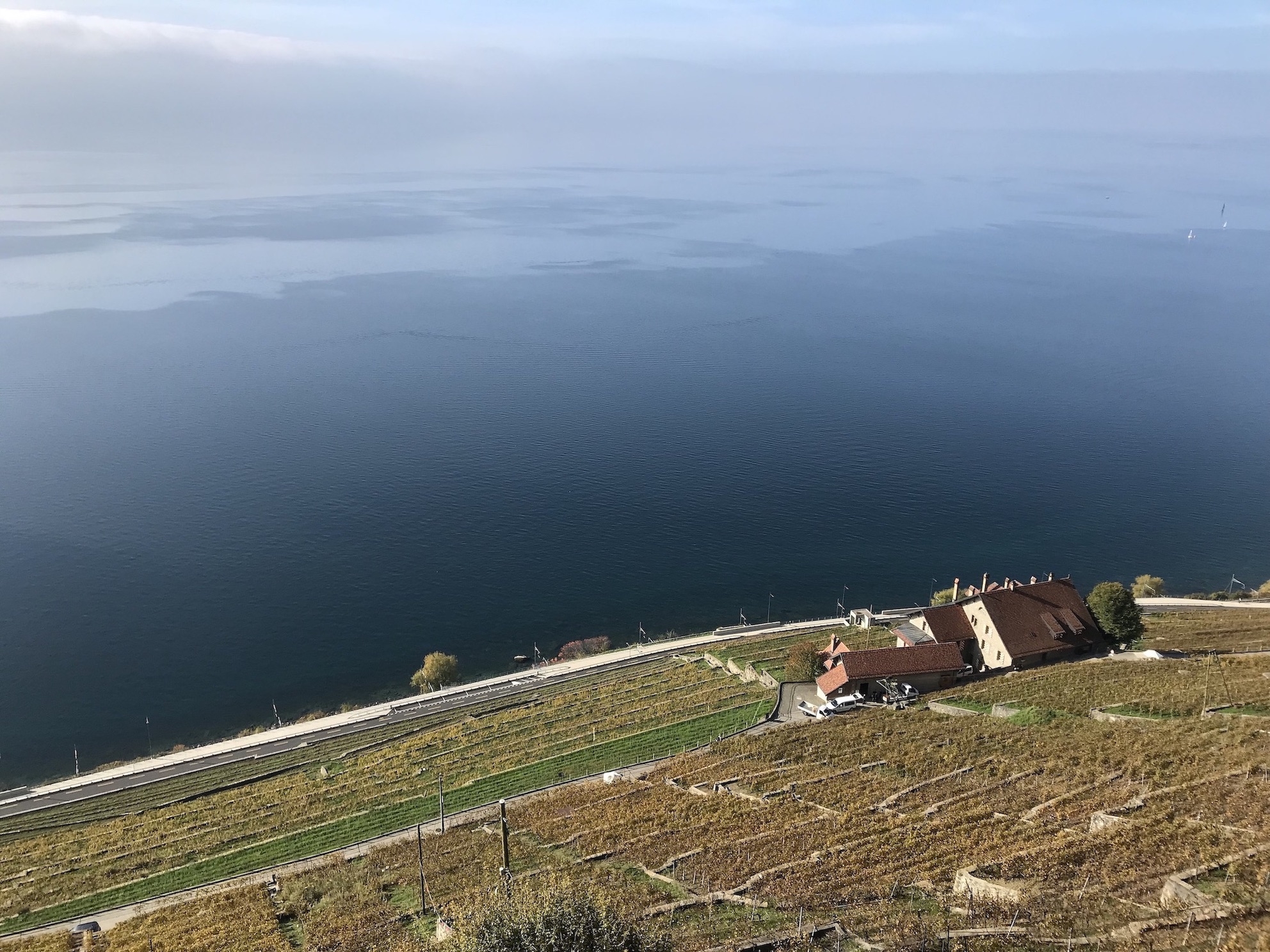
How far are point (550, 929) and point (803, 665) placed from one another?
36.0 m

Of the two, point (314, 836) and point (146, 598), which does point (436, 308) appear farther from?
point (314, 836)

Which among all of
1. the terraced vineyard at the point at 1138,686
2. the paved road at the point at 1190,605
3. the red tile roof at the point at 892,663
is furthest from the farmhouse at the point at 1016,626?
the paved road at the point at 1190,605

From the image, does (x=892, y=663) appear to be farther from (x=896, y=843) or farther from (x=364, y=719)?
(x=364, y=719)

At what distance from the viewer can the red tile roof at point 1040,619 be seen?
175ft

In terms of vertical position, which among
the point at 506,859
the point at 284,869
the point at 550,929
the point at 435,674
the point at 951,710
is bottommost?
the point at 435,674

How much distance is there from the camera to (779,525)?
97.6m

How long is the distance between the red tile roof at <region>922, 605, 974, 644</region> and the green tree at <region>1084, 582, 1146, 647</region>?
7713mm

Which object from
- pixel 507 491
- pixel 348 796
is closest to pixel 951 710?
pixel 348 796

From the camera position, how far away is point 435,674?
68.4 metres

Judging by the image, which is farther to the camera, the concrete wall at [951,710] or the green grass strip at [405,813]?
the concrete wall at [951,710]

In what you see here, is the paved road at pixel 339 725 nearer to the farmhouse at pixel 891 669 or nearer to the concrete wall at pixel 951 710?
the farmhouse at pixel 891 669

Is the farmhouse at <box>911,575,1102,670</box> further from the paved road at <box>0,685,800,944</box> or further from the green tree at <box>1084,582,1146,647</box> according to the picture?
the paved road at <box>0,685,800,944</box>

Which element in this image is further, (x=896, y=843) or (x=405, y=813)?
(x=405, y=813)

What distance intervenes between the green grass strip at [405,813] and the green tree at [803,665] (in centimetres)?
232
